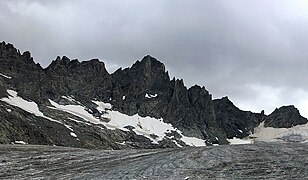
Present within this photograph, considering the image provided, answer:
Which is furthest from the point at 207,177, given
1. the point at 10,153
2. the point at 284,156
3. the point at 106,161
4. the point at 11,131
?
the point at 11,131

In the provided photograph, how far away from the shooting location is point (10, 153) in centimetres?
2381

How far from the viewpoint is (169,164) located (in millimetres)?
18594

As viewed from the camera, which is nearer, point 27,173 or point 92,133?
point 27,173

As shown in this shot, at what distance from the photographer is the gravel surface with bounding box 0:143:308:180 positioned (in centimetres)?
1662

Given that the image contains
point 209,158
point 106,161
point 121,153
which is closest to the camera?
point 209,158

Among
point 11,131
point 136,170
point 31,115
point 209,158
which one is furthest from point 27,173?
point 31,115

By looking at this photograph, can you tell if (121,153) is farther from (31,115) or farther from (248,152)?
(31,115)

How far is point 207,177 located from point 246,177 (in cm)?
124

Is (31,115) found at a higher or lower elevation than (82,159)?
higher

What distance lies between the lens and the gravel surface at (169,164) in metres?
16.6

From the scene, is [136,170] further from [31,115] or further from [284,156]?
[31,115]

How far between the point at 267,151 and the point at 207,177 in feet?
A: 15.4

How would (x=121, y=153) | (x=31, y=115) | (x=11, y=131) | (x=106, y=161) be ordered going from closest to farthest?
(x=106, y=161) → (x=121, y=153) → (x=11, y=131) → (x=31, y=115)

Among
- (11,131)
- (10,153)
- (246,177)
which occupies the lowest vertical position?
(246,177)
